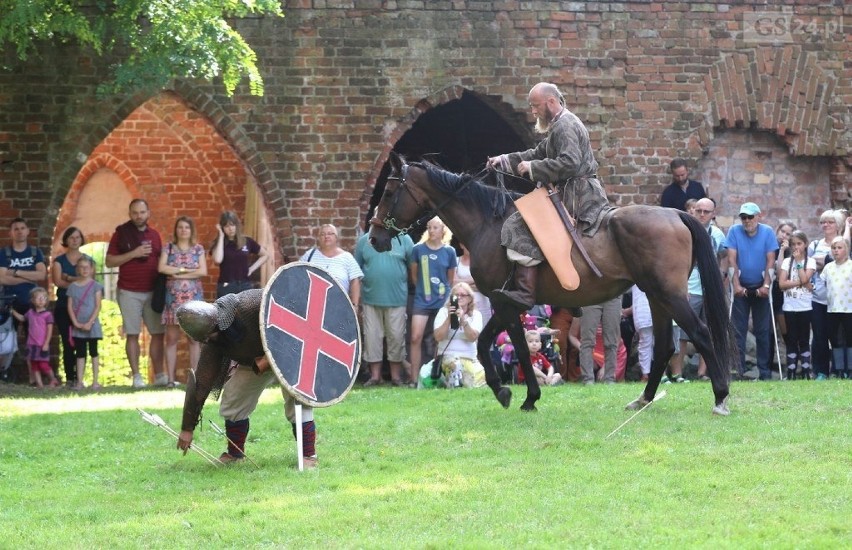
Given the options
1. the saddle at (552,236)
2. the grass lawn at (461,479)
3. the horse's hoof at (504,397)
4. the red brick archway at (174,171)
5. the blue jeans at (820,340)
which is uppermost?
the red brick archway at (174,171)

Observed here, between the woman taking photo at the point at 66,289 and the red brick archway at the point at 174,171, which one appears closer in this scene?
the woman taking photo at the point at 66,289

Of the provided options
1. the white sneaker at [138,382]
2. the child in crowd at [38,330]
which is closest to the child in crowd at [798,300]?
the white sneaker at [138,382]

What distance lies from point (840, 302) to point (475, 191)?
5749 millimetres

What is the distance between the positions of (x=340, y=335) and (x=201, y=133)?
15.7 meters

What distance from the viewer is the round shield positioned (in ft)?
29.8

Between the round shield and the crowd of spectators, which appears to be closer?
the round shield

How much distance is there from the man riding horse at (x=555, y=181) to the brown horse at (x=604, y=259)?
138 millimetres

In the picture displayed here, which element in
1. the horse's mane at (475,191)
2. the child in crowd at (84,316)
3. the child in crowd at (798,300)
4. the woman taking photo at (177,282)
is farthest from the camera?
the child in crowd at (84,316)

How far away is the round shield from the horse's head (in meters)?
2.67

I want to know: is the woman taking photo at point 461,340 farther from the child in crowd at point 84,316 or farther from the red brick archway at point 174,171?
the red brick archway at point 174,171

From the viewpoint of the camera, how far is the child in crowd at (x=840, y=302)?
16.0 m

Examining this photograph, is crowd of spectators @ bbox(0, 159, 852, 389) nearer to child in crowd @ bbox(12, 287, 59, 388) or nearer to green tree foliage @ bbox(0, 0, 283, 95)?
child in crowd @ bbox(12, 287, 59, 388)

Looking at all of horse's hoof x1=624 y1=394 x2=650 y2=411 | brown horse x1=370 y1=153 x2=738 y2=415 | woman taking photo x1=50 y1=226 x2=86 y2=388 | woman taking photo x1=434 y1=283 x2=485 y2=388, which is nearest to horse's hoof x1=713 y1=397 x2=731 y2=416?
brown horse x1=370 y1=153 x2=738 y2=415

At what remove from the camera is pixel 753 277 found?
16.5 m
